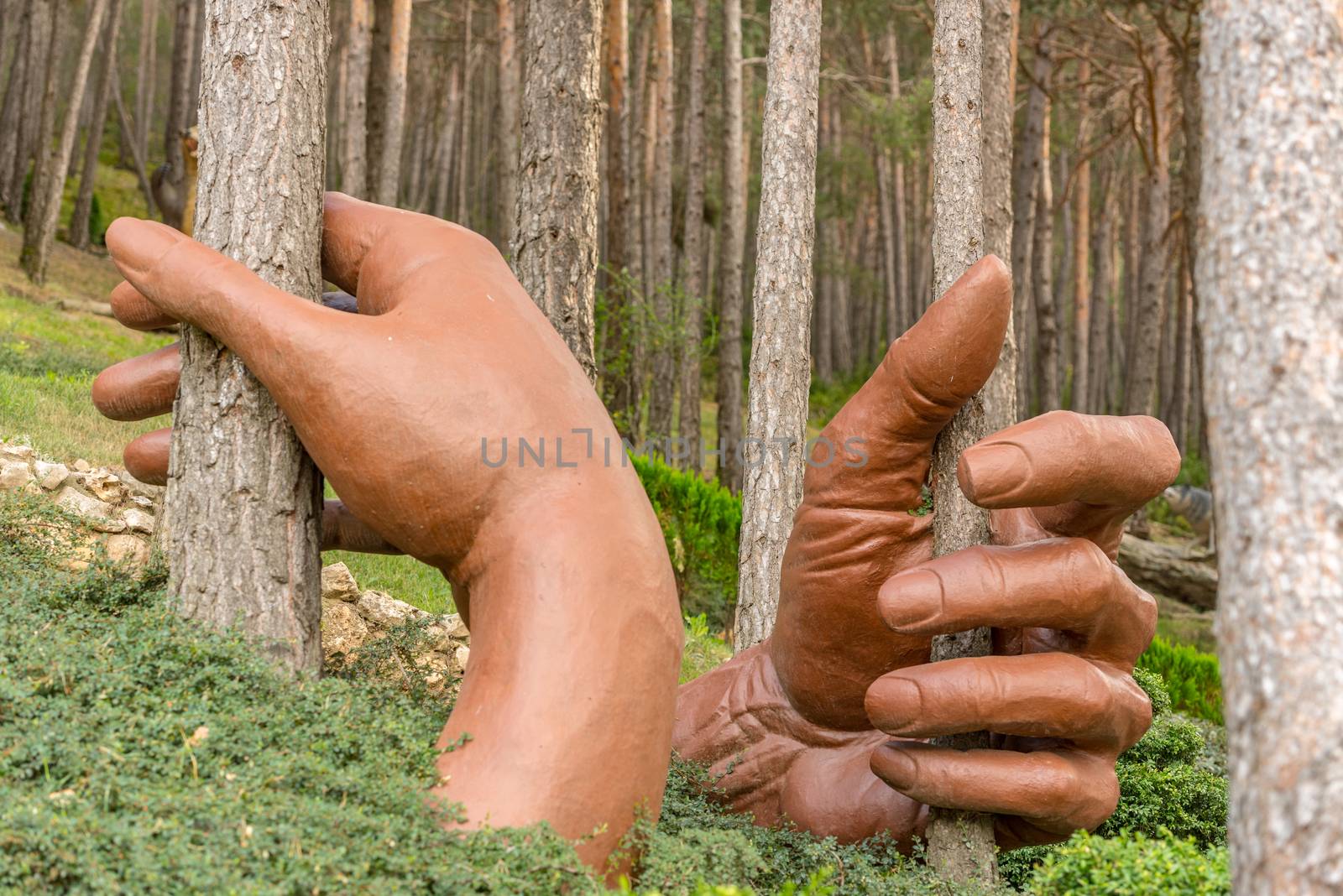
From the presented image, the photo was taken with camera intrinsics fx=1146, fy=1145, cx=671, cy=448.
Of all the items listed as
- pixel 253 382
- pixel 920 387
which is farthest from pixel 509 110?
pixel 920 387

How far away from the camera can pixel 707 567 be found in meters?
9.06

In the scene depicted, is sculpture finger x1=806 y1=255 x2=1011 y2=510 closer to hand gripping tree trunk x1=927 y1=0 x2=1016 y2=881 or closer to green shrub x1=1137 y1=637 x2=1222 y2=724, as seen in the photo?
hand gripping tree trunk x1=927 y1=0 x2=1016 y2=881

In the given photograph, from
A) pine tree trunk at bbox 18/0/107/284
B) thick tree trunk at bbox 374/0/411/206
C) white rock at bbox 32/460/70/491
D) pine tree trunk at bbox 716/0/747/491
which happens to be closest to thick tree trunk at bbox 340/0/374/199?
thick tree trunk at bbox 374/0/411/206

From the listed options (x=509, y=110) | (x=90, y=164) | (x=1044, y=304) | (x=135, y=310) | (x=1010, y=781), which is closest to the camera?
(x=1010, y=781)

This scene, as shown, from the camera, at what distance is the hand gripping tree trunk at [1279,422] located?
6.87ft

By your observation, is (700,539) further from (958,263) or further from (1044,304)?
(1044,304)

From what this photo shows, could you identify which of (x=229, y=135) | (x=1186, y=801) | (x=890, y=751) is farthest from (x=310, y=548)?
(x=1186, y=801)

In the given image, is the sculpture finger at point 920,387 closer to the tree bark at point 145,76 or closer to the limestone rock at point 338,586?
the limestone rock at point 338,586

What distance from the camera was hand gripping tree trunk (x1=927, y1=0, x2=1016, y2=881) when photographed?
3.63m

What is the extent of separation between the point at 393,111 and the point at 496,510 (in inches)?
399

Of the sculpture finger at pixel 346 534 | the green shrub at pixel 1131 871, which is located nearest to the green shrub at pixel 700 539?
the sculpture finger at pixel 346 534

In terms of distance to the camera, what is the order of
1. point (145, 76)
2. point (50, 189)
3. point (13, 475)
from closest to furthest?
point (13, 475) → point (50, 189) → point (145, 76)

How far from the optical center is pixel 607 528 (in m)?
3.26

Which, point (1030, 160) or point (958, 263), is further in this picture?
point (1030, 160)
